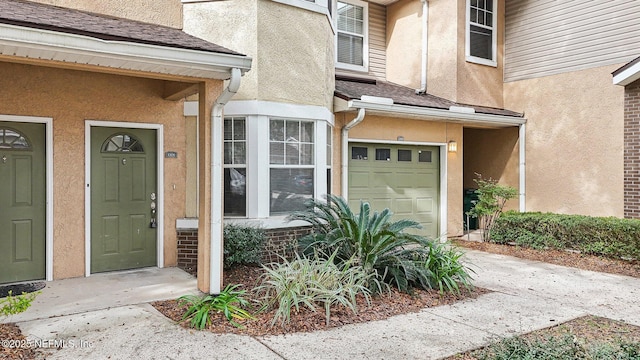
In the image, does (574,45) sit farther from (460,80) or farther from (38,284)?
(38,284)

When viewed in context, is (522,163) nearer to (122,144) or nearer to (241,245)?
(241,245)

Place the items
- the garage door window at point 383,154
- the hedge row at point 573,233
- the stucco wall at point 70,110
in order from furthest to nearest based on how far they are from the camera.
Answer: the garage door window at point 383,154 → the hedge row at point 573,233 → the stucco wall at point 70,110

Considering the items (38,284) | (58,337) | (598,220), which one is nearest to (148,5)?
(38,284)

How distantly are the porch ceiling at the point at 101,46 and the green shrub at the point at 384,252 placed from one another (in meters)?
2.50

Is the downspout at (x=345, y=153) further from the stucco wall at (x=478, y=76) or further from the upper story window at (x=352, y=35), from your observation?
the stucco wall at (x=478, y=76)

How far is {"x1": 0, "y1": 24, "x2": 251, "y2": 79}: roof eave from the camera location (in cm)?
429

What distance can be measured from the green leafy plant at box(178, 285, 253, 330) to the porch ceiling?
2.63 metres

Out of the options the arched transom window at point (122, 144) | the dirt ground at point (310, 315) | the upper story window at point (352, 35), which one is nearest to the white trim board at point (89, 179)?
the arched transom window at point (122, 144)

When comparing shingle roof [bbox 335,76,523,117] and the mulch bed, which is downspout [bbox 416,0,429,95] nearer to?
shingle roof [bbox 335,76,523,117]

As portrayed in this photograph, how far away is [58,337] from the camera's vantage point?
170 inches

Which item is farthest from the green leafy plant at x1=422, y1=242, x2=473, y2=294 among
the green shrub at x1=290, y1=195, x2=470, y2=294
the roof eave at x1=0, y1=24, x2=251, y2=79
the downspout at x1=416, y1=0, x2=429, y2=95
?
the downspout at x1=416, y1=0, x2=429, y2=95

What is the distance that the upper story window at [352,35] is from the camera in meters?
11.2

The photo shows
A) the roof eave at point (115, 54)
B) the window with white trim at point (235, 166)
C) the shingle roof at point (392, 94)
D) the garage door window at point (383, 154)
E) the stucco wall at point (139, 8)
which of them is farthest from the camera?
the garage door window at point (383, 154)

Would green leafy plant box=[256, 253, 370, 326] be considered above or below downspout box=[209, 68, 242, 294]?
below
